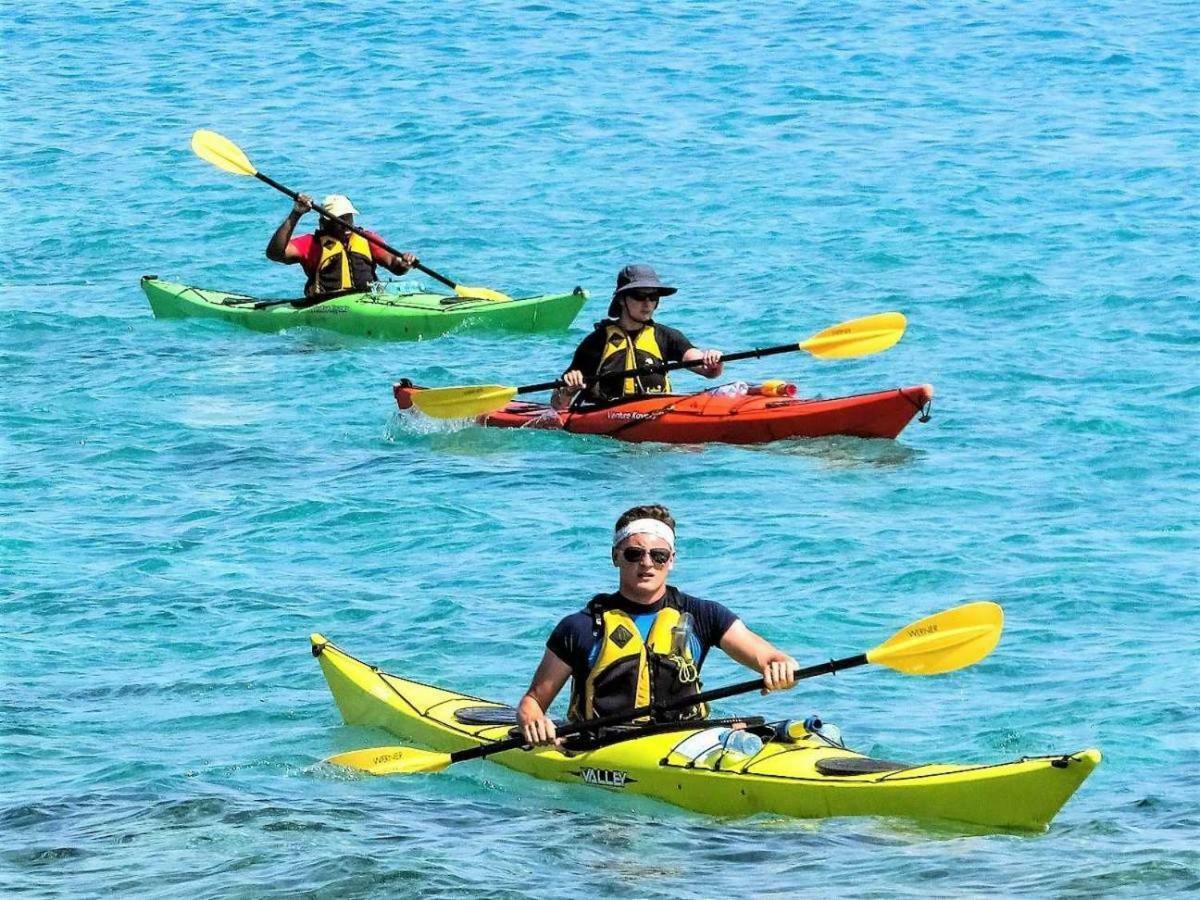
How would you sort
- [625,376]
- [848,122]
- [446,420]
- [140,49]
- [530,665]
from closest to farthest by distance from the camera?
[530,665]
[625,376]
[446,420]
[848,122]
[140,49]

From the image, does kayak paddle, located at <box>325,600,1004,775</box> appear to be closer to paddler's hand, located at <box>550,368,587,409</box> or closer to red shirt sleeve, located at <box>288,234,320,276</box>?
paddler's hand, located at <box>550,368,587,409</box>

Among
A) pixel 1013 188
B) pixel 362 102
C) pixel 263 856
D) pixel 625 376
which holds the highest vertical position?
pixel 362 102

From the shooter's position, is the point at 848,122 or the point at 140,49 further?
the point at 140,49

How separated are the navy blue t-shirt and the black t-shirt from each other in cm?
523

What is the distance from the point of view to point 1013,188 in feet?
71.1

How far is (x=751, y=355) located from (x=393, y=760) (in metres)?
4.88

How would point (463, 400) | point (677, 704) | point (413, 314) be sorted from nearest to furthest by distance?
point (677, 704) < point (463, 400) < point (413, 314)

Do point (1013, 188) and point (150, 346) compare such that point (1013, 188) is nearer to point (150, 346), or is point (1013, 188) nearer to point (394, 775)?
point (150, 346)

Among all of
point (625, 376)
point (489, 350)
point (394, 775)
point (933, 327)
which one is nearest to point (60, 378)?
point (489, 350)

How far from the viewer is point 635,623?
734 centimetres

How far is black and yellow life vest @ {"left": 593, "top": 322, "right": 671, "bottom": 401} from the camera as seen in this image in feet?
41.1

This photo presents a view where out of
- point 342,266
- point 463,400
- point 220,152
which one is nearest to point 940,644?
point 463,400

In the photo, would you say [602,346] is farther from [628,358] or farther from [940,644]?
[940,644]

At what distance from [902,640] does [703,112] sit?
18384 millimetres
